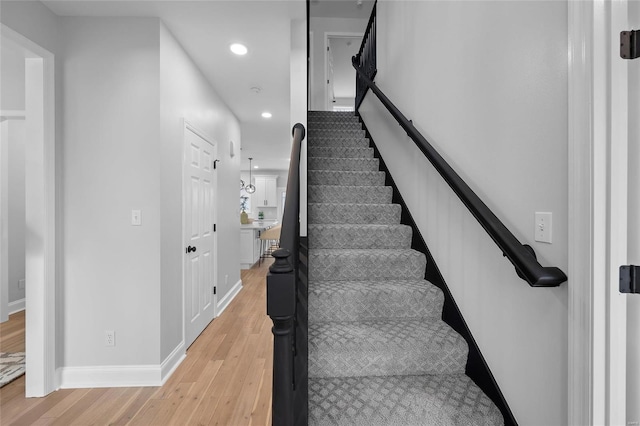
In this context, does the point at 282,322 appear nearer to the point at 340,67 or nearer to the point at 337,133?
the point at 337,133

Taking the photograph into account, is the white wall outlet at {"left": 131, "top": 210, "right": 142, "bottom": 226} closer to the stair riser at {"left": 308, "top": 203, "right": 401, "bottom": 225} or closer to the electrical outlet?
the electrical outlet

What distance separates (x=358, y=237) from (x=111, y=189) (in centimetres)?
194

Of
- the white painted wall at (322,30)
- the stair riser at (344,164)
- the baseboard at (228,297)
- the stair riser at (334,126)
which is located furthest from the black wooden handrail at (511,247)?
the white painted wall at (322,30)

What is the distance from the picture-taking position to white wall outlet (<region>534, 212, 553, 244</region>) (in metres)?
1.03

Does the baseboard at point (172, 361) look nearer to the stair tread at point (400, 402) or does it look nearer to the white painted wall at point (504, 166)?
the stair tread at point (400, 402)

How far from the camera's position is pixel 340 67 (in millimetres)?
6957

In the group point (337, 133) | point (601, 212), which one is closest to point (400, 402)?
point (601, 212)

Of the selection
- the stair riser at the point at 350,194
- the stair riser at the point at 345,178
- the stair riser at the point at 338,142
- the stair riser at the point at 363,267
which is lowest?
the stair riser at the point at 363,267

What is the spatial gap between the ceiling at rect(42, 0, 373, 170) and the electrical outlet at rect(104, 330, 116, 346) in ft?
7.97

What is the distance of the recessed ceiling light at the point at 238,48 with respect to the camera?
112 inches

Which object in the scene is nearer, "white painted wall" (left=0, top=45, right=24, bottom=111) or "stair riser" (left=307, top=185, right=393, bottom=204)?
"stair riser" (left=307, top=185, right=393, bottom=204)

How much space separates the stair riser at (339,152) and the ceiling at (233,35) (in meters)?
0.98

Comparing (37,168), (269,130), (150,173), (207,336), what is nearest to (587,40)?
(150,173)

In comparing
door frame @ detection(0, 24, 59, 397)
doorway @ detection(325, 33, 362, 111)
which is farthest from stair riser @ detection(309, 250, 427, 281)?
doorway @ detection(325, 33, 362, 111)
